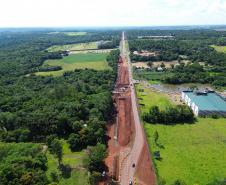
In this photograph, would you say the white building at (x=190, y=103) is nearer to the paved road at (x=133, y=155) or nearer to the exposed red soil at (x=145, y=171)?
the paved road at (x=133, y=155)

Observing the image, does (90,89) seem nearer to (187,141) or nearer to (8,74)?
(187,141)

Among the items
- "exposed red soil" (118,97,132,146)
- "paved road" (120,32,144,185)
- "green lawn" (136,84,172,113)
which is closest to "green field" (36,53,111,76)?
"green lawn" (136,84,172,113)

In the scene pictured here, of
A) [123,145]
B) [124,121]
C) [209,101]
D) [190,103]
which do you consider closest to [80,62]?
[190,103]

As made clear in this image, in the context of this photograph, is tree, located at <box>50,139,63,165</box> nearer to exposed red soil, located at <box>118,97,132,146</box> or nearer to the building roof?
exposed red soil, located at <box>118,97,132,146</box>

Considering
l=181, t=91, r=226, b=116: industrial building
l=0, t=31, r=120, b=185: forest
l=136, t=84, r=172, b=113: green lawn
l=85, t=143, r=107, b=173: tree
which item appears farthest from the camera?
l=136, t=84, r=172, b=113: green lawn

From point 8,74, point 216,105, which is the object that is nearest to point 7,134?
point 216,105
